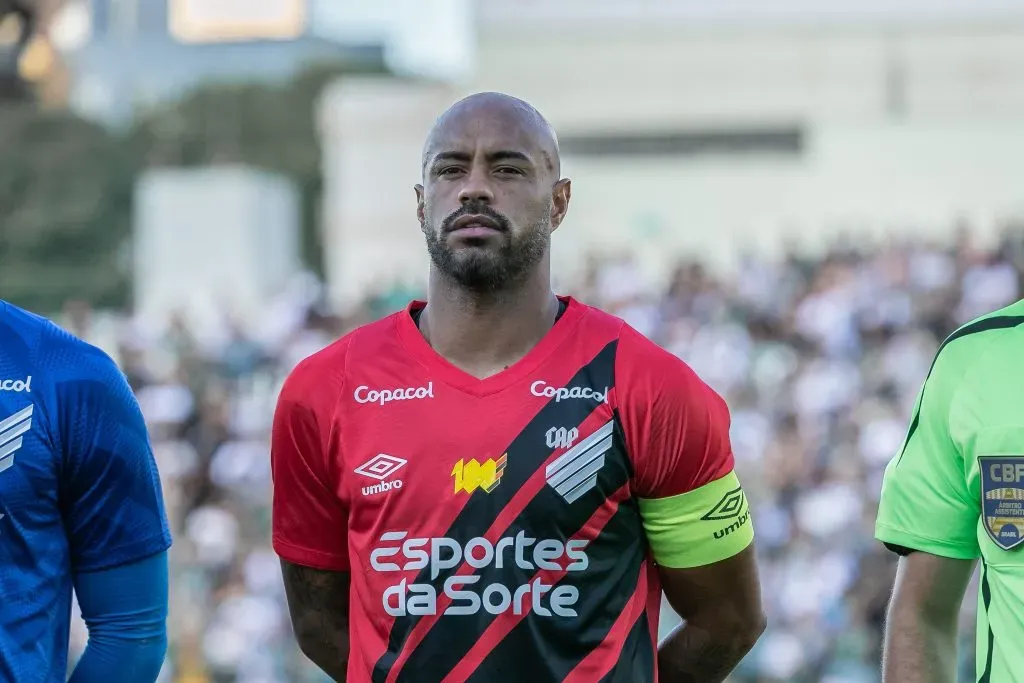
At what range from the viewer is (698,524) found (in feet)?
12.4

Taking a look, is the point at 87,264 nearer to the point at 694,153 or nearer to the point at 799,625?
the point at 694,153

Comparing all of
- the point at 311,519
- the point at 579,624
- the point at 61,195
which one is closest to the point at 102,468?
the point at 311,519

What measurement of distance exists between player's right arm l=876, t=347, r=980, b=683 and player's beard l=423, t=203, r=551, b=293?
94 centimetres

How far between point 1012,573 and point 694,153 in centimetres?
2756

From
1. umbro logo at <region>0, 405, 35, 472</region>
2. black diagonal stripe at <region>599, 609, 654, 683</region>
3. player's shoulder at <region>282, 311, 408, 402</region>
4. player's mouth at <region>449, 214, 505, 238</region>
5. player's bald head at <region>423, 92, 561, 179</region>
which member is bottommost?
black diagonal stripe at <region>599, 609, 654, 683</region>

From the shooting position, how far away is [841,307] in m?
14.9

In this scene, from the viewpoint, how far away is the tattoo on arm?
4.02m

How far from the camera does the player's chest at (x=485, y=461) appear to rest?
368cm

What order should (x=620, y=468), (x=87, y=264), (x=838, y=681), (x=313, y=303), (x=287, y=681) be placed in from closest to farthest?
(x=620, y=468) → (x=838, y=681) → (x=287, y=681) → (x=313, y=303) → (x=87, y=264)

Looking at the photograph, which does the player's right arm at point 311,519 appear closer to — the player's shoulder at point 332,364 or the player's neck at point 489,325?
the player's shoulder at point 332,364

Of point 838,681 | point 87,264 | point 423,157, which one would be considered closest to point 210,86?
point 87,264

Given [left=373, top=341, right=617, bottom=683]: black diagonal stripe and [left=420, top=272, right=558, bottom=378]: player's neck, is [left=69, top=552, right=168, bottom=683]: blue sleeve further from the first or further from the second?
[left=420, top=272, right=558, bottom=378]: player's neck

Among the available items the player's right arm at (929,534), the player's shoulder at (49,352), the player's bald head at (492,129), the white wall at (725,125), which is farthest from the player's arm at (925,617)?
the white wall at (725,125)

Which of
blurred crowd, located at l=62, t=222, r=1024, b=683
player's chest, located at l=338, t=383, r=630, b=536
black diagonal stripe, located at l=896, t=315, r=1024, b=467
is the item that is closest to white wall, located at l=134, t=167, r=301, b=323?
blurred crowd, located at l=62, t=222, r=1024, b=683
